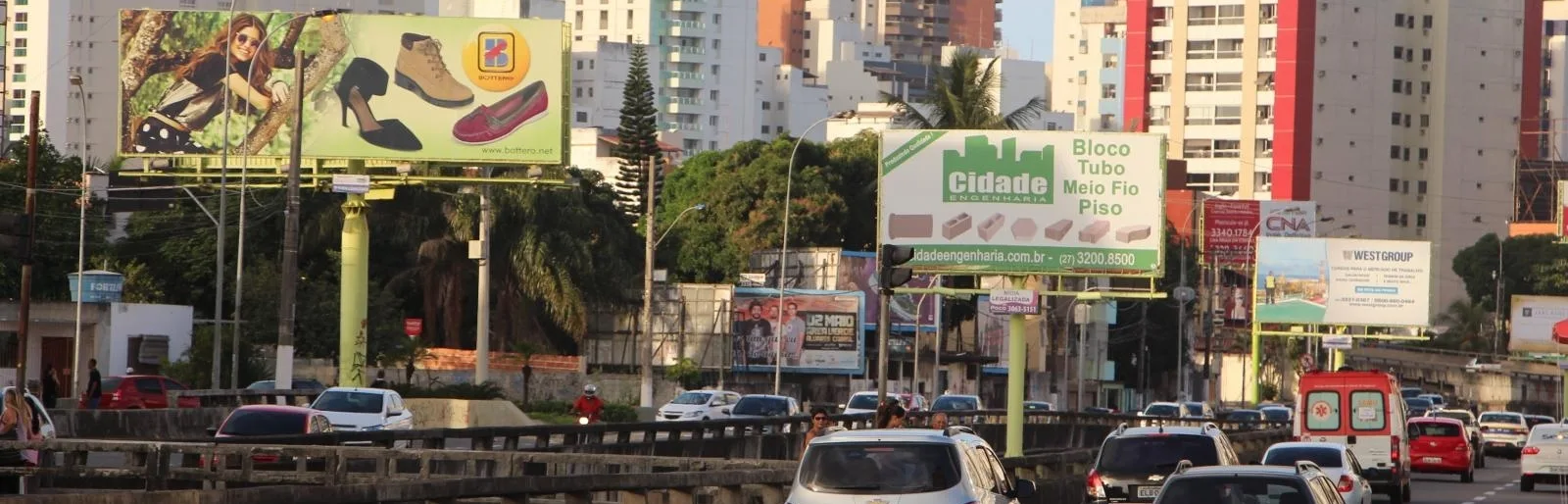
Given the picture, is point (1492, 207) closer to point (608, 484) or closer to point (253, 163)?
point (253, 163)

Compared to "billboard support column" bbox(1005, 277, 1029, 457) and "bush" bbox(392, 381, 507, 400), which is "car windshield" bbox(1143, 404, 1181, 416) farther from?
"billboard support column" bbox(1005, 277, 1029, 457)

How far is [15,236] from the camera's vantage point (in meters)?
29.5

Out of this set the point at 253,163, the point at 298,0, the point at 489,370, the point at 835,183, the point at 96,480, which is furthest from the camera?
the point at 298,0

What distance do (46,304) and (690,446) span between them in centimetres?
2628

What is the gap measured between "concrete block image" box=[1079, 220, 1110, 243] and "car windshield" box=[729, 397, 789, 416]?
35.0 feet

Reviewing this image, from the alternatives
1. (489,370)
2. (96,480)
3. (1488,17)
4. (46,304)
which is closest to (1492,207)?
(1488,17)

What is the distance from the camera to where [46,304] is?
6084 centimetres

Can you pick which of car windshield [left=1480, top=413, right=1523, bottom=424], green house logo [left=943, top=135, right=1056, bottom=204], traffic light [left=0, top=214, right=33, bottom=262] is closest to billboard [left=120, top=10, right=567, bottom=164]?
green house logo [left=943, top=135, right=1056, bottom=204]

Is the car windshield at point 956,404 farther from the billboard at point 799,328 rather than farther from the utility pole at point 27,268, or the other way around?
the utility pole at point 27,268

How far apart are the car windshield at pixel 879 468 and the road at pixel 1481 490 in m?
20.4

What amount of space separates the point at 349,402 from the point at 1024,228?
44.2ft

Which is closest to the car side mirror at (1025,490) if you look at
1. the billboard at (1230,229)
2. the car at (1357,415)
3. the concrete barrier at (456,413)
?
the car at (1357,415)

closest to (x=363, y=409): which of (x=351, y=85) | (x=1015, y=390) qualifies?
(x=1015, y=390)

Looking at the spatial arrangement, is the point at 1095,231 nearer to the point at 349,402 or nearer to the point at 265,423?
the point at 349,402
